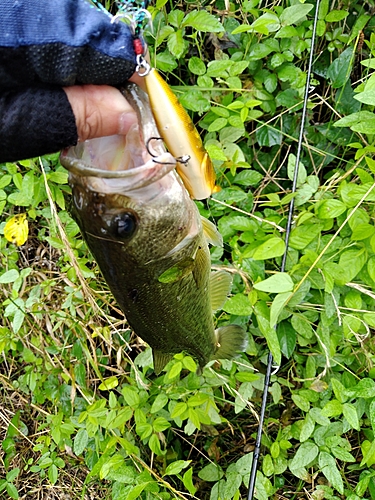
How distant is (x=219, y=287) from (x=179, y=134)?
940 mm

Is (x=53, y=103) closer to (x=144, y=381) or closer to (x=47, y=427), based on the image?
(x=144, y=381)

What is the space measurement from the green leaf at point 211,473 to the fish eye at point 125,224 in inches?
64.5

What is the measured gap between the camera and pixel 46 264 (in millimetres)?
2928

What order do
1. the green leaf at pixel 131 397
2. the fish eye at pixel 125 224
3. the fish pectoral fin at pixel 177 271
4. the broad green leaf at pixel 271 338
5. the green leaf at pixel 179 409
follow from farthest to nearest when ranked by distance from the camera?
the green leaf at pixel 131 397 < the green leaf at pixel 179 409 < the broad green leaf at pixel 271 338 < the fish pectoral fin at pixel 177 271 < the fish eye at pixel 125 224

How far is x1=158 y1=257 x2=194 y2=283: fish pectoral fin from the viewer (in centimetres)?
154

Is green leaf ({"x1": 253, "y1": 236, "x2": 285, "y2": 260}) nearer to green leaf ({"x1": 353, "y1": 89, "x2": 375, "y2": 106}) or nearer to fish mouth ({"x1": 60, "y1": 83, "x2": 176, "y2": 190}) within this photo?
green leaf ({"x1": 353, "y1": 89, "x2": 375, "y2": 106})

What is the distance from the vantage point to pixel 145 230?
4.59 feet

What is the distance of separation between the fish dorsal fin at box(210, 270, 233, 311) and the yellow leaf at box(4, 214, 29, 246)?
107 centimetres

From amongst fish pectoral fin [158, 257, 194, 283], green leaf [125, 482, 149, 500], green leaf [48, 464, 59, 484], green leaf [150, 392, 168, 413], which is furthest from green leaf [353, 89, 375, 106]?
green leaf [48, 464, 59, 484]

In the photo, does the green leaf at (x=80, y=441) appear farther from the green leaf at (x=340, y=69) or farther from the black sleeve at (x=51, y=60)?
the green leaf at (x=340, y=69)

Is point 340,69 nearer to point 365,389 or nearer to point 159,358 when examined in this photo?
point 365,389

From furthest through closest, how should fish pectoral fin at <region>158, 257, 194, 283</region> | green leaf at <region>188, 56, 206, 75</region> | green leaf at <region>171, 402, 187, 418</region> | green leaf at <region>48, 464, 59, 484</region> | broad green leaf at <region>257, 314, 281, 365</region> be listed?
green leaf at <region>48, 464, 59, 484</region> < green leaf at <region>188, 56, 206, 75</region> < green leaf at <region>171, 402, 187, 418</region> < broad green leaf at <region>257, 314, 281, 365</region> < fish pectoral fin at <region>158, 257, 194, 283</region>

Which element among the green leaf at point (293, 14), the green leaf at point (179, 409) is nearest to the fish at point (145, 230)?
the green leaf at point (179, 409)

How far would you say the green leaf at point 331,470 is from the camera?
2021 mm
